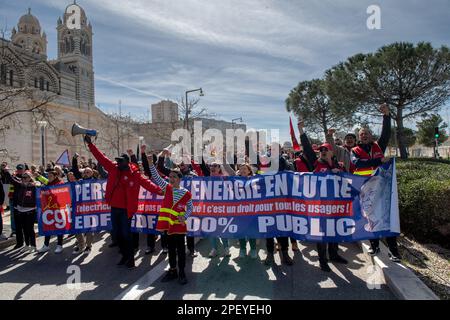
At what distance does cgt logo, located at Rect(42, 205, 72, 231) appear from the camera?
23.1ft

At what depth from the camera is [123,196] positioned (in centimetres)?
594

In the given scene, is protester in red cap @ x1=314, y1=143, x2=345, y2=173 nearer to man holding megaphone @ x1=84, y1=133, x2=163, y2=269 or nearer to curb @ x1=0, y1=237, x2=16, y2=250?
man holding megaphone @ x1=84, y1=133, x2=163, y2=269

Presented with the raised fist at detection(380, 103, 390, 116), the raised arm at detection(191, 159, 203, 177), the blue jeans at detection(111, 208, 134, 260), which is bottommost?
the blue jeans at detection(111, 208, 134, 260)

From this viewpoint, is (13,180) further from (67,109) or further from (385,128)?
(67,109)

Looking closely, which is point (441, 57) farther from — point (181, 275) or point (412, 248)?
point (181, 275)

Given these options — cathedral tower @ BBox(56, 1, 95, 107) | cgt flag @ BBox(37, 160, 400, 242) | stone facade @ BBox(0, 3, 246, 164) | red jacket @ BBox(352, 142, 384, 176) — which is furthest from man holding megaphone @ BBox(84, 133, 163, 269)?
cathedral tower @ BBox(56, 1, 95, 107)

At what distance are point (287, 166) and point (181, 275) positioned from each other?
313 centimetres

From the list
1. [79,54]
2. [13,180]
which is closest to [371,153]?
[13,180]

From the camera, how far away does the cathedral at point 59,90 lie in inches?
1117

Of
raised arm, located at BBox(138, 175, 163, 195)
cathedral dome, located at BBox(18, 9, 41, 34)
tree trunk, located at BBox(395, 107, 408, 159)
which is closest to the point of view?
raised arm, located at BBox(138, 175, 163, 195)

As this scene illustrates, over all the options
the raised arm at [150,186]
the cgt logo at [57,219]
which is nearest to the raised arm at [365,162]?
the raised arm at [150,186]

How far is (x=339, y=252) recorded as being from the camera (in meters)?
6.23

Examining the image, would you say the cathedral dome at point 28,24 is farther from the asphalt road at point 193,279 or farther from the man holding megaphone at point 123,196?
the man holding megaphone at point 123,196
